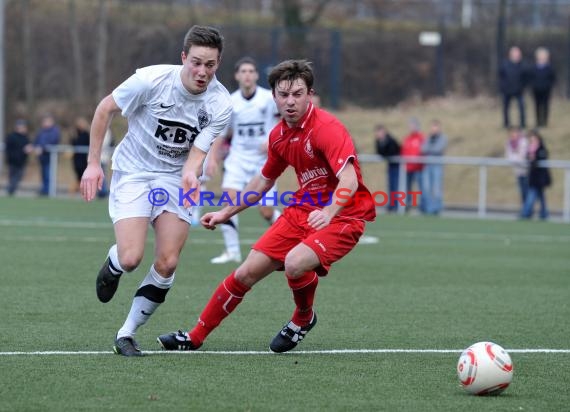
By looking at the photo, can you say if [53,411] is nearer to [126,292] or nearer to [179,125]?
[179,125]

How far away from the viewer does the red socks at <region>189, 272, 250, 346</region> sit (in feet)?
25.0

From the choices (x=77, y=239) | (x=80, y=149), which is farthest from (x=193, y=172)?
(x=80, y=149)

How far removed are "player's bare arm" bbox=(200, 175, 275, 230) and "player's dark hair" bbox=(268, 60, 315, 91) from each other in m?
0.74

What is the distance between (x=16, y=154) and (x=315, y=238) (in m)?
21.9

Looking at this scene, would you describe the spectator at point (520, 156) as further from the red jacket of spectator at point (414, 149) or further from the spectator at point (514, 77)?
the spectator at point (514, 77)

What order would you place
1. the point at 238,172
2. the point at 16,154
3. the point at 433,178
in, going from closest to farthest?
the point at 238,172 < the point at 433,178 < the point at 16,154

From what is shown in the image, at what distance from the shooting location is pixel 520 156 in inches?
985

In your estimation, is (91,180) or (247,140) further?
(247,140)

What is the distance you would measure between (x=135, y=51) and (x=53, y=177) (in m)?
10.7

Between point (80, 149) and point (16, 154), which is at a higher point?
point (80, 149)

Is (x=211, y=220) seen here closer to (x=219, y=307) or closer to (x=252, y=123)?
(x=219, y=307)

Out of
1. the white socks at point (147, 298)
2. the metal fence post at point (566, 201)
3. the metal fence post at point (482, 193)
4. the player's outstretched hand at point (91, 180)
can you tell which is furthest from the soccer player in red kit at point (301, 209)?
the metal fence post at point (482, 193)

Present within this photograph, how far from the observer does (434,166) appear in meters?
25.3

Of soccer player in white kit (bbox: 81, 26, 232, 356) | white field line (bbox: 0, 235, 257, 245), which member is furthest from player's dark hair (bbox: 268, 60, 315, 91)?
white field line (bbox: 0, 235, 257, 245)
